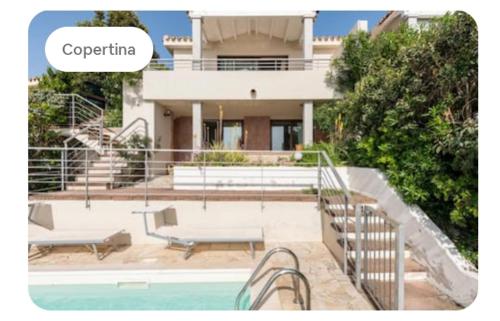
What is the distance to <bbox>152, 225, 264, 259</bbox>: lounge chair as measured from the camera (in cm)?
394

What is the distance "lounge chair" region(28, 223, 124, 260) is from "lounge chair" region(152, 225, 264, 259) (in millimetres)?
881

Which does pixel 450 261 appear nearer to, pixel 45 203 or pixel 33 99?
pixel 45 203

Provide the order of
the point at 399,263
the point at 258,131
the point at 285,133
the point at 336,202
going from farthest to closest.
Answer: the point at 285,133 → the point at 258,131 → the point at 336,202 → the point at 399,263

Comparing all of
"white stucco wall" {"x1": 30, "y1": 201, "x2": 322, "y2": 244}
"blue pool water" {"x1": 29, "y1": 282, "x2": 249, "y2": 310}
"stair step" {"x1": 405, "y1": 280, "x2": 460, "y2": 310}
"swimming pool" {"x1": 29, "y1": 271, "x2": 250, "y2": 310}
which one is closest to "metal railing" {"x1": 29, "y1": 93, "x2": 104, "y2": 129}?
"white stucco wall" {"x1": 30, "y1": 201, "x2": 322, "y2": 244}

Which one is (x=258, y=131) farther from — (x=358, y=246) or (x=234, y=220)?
(x=358, y=246)

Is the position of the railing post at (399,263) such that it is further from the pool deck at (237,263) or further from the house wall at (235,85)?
the house wall at (235,85)

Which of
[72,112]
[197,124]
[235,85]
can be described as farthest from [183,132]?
[72,112]

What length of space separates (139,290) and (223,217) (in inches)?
70.4

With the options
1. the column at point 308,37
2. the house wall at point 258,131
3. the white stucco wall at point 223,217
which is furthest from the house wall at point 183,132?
the white stucco wall at point 223,217

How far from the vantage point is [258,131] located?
34.2 ft

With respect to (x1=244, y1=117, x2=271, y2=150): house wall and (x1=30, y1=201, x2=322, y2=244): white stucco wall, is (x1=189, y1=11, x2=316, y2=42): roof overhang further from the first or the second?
(x1=30, y1=201, x2=322, y2=244): white stucco wall

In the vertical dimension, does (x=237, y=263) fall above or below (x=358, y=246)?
below

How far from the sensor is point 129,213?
4609 millimetres
